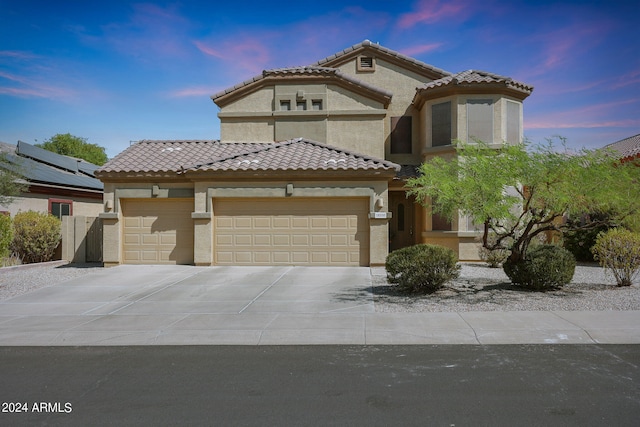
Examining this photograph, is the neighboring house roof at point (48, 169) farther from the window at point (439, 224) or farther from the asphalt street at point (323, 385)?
the window at point (439, 224)

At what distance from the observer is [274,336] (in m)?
7.85

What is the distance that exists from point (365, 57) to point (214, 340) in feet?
56.7

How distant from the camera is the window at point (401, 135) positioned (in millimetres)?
20625

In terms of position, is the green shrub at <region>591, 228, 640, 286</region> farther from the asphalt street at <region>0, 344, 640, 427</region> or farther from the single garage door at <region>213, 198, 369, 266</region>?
the single garage door at <region>213, 198, 369, 266</region>

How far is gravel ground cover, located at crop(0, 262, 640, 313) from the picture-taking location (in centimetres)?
973

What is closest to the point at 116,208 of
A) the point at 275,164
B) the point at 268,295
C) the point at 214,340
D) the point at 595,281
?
the point at 275,164

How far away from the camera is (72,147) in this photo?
2422 inches

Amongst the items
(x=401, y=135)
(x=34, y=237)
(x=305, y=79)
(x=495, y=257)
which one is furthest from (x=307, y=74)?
(x=34, y=237)

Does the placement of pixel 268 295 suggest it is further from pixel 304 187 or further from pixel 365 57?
pixel 365 57

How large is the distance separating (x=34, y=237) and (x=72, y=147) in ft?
163

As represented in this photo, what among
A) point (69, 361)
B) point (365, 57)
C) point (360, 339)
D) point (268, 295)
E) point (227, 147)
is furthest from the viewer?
point (365, 57)

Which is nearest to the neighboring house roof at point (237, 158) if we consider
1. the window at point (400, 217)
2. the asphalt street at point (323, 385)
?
the window at point (400, 217)

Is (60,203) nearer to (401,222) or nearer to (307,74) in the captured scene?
(307,74)

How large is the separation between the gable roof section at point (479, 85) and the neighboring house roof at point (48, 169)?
59.5 feet
